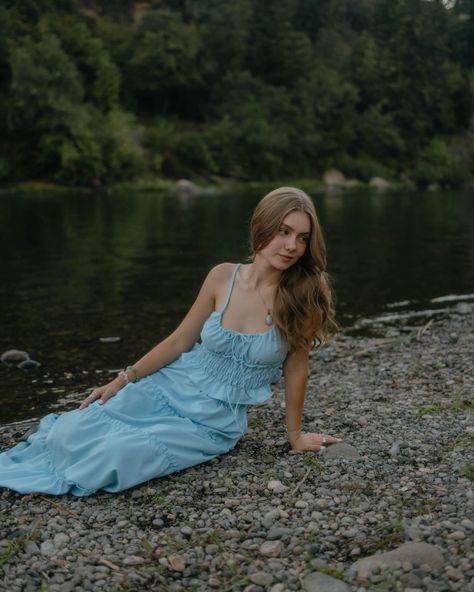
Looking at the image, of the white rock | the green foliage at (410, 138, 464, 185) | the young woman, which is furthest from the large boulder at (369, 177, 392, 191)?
the white rock

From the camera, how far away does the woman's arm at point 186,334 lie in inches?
242

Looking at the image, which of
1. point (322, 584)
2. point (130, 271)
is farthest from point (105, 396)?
point (130, 271)

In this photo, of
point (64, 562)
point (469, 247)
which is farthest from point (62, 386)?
point (469, 247)

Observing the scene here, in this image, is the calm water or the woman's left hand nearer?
the woman's left hand

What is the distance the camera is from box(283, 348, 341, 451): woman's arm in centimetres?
611

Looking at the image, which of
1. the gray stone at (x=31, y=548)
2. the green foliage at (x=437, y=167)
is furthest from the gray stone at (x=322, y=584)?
the green foliage at (x=437, y=167)

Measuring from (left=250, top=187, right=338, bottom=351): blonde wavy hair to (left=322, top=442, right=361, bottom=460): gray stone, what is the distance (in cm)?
92

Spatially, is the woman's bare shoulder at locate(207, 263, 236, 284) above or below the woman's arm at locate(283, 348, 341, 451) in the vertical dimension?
above

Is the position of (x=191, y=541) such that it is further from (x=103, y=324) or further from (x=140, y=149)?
(x=140, y=149)

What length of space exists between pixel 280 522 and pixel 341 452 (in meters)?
1.34

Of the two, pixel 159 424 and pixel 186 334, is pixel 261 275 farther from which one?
pixel 159 424

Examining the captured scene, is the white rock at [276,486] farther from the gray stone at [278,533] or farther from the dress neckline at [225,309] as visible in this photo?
the dress neckline at [225,309]

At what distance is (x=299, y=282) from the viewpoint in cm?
596

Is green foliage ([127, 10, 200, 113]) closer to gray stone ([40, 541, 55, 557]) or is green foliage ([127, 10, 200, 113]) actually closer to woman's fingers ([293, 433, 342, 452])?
woman's fingers ([293, 433, 342, 452])
